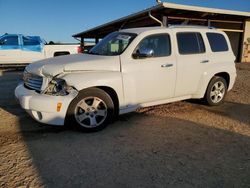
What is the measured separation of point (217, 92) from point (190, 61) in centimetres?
136

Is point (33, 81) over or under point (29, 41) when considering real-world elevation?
under

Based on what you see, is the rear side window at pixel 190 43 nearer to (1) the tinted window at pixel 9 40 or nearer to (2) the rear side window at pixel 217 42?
(2) the rear side window at pixel 217 42

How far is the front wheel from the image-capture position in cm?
646

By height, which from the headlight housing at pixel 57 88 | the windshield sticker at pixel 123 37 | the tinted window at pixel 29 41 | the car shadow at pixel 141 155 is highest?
the tinted window at pixel 29 41

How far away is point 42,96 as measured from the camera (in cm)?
445

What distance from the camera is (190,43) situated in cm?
600

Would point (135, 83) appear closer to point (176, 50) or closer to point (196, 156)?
point (176, 50)

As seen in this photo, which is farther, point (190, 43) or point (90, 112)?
point (190, 43)

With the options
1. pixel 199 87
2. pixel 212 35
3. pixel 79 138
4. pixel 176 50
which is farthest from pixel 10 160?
pixel 212 35

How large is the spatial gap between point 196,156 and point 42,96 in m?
2.56

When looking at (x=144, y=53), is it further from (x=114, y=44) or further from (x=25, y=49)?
(x=25, y=49)

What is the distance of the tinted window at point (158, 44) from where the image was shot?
538 cm

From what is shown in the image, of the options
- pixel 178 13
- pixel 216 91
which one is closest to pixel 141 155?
pixel 216 91

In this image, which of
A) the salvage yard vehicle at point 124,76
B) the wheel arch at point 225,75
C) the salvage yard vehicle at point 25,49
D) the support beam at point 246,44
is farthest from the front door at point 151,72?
the support beam at point 246,44
